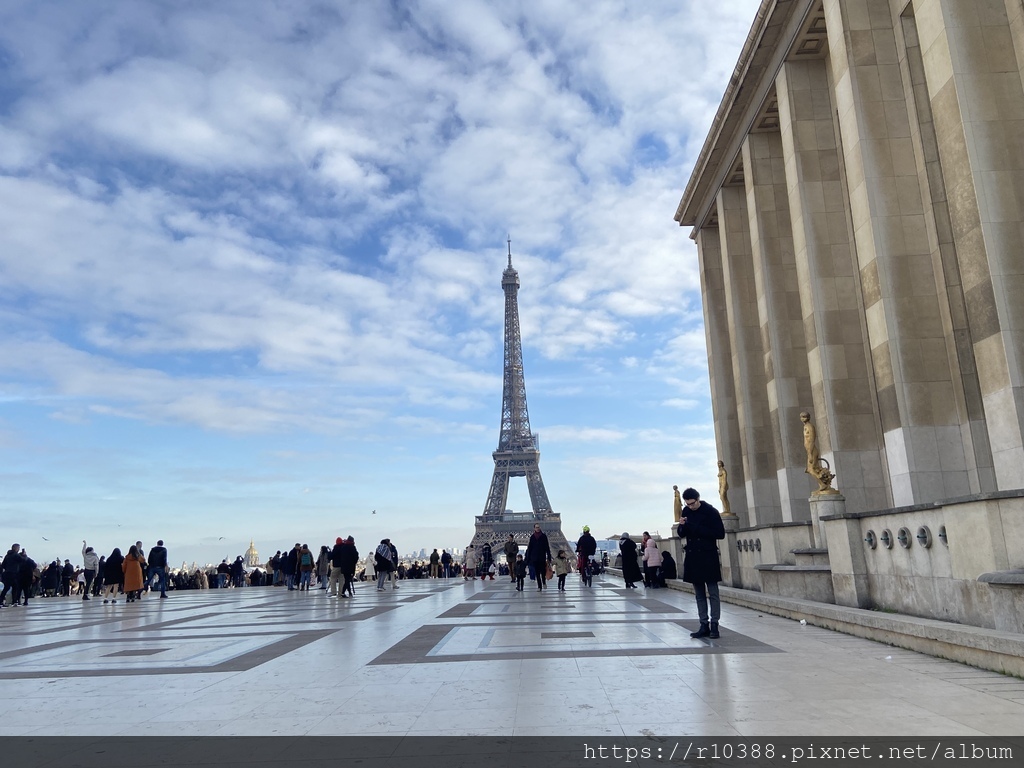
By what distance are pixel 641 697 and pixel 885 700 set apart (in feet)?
6.18

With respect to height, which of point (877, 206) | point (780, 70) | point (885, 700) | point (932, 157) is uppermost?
point (780, 70)

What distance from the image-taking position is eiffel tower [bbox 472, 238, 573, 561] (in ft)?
302

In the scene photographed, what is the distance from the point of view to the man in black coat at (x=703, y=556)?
10.2 metres

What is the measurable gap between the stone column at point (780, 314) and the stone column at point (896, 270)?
230 inches

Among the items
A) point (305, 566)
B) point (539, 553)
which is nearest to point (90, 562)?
point (305, 566)

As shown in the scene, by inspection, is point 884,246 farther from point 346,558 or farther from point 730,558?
point 346,558

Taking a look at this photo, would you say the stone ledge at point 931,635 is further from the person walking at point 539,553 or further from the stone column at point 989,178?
the person walking at point 539,553

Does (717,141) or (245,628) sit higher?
(717,141)

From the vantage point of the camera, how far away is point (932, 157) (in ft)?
53.4

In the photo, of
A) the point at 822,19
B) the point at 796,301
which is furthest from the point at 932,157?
the point at 796,301

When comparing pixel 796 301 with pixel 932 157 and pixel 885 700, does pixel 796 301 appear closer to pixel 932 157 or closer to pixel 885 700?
pixel 932 157

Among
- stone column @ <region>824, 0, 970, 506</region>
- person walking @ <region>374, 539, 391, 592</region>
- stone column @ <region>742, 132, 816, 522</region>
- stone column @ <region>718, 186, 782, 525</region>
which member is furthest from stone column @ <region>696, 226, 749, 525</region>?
stone column @ <region>824, 0, 970, 506</region>

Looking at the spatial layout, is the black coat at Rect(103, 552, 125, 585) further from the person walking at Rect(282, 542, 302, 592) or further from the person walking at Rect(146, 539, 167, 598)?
the person walking at Rect(282, 542, 302, 592)
